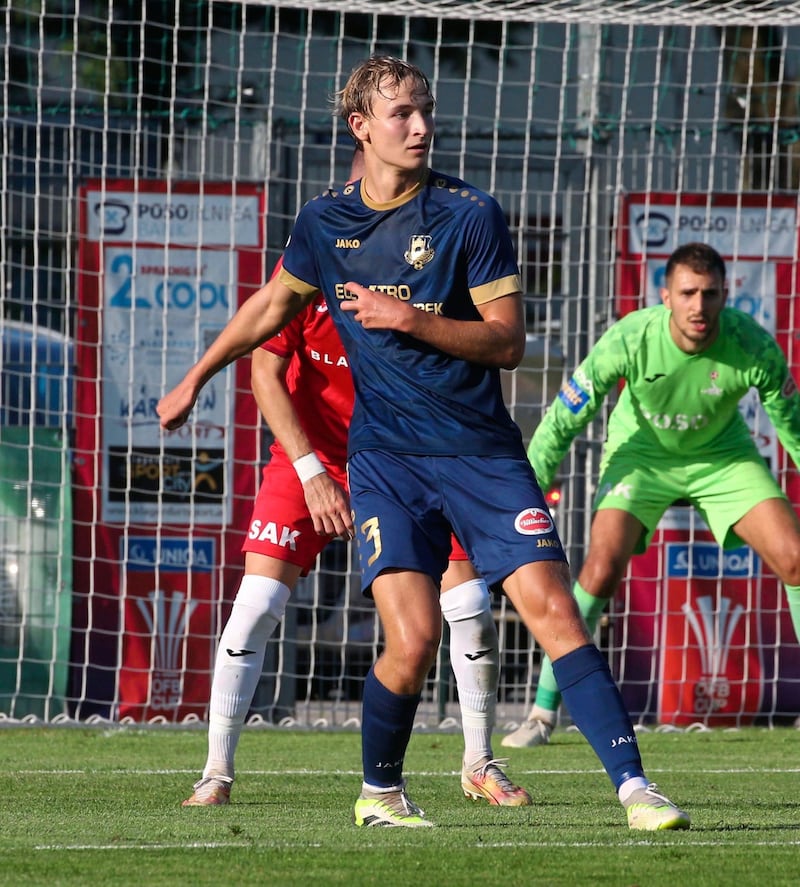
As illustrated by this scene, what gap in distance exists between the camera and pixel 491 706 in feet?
19.0

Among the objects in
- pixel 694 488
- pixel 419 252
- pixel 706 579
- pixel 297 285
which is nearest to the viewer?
pixel 419 252

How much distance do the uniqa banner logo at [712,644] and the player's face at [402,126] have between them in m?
6.17

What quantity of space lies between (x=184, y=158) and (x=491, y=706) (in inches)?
217

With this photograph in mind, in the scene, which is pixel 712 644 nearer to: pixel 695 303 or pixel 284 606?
pixel 695 303

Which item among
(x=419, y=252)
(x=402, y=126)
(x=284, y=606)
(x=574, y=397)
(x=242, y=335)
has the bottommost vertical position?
(x=284, y=606)

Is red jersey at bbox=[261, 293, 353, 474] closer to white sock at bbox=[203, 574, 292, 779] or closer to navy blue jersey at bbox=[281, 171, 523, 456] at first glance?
white sock at bbox=[203, 574, 292, 779]

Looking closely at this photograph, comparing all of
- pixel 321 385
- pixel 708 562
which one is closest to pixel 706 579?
pixel 708 562

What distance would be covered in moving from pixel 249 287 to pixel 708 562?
3222 millimetres

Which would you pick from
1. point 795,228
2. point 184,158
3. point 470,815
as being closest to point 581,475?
point 795,228

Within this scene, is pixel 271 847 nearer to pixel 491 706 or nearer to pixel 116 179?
pixel 491 706

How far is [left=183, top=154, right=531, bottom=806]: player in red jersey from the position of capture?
562 centimetres

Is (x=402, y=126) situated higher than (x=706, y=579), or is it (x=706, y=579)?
(x=402, y=126)

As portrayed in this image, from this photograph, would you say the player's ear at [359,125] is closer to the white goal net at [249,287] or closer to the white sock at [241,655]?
the white sock at [241,655]

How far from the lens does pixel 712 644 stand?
10227mm
